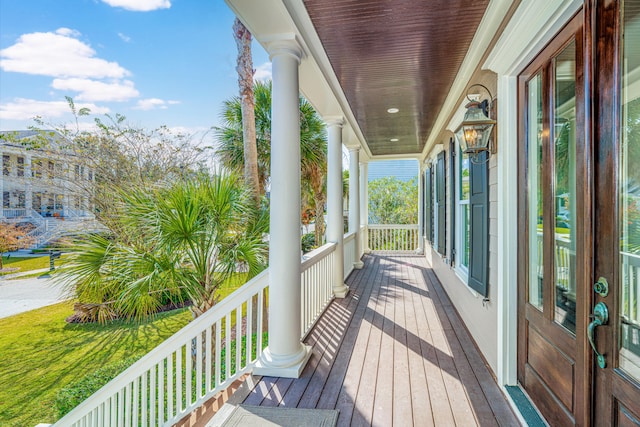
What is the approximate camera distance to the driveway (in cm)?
626

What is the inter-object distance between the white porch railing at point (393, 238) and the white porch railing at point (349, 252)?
2.66m

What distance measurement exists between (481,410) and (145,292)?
2.60 meters

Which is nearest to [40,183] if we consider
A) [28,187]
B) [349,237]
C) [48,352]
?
[28,187]

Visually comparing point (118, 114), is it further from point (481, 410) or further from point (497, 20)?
point (481, 410)

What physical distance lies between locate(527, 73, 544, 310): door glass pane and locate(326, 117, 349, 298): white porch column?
9.45 ft

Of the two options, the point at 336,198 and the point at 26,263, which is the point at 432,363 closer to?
the point at 336,198

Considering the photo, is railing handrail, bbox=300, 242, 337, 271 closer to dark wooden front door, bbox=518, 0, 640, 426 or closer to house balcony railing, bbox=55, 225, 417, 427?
house balcony railing, bbox=55, 225, 417, 427

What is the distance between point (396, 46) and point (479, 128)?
3.09ft

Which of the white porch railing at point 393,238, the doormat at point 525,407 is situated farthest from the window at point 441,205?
the white porch railing at point 393,238

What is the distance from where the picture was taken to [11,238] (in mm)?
5461

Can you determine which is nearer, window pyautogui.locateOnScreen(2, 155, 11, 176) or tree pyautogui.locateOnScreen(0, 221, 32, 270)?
tree pyautogui.locateOnScreen(0, 221, 32, 270)

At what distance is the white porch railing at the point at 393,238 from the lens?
30.1 ft

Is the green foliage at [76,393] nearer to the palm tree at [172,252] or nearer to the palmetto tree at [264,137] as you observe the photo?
the palm tree at [172,252]

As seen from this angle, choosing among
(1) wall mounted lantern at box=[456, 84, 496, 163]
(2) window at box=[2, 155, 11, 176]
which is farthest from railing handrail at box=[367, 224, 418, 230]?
(2) window at box=[2, 155, 11, 176]
